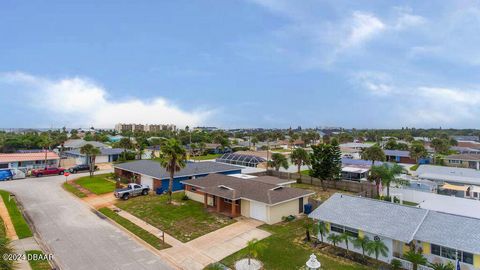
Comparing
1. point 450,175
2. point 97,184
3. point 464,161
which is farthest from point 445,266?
point 464,161

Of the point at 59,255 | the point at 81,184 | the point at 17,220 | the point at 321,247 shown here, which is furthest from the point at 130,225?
the point at 81,184

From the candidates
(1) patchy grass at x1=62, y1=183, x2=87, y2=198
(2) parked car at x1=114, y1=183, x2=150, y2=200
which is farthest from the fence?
(1) patchy grass at x1=62, y1=183, x2=87, y2=198

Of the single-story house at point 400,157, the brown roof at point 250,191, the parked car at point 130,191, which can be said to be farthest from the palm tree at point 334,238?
the single-story house at point 400,157

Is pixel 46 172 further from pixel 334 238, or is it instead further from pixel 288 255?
pixel 334 238

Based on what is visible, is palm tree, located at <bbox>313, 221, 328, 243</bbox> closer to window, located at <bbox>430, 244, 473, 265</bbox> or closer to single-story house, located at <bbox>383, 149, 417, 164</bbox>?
window, located at <bbox>430, 244, 473, 265</bbox>

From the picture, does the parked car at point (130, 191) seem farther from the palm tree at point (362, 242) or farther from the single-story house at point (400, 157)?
the single-story house at point (400, 157)

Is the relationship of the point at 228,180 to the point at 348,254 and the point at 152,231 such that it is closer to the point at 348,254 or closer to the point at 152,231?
the point at 152,231
